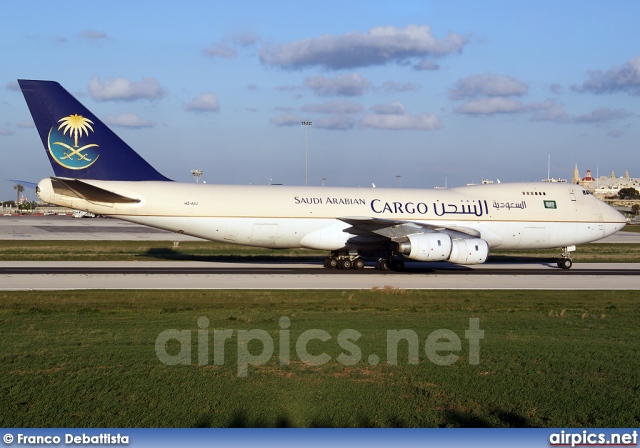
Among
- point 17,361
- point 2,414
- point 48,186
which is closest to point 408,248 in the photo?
point 48,186

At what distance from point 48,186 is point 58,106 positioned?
341 centimetres

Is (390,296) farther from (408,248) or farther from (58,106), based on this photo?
(58,106)

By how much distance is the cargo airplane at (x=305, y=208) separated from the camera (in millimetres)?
26516

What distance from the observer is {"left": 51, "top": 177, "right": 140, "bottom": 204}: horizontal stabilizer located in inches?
1008

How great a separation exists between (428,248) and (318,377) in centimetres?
1735

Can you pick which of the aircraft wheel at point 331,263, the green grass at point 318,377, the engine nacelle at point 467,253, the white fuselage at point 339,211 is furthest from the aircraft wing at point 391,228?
the green grass at point 318,377

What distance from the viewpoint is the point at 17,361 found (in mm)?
9969

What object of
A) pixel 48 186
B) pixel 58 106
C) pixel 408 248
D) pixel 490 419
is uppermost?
pixel 58 106

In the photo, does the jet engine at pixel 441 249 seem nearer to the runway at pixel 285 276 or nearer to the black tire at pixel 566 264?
the runway at pixel 285 276

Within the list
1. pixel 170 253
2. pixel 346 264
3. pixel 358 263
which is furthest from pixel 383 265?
pixel 170 253

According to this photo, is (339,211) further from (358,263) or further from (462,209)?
(462,209)

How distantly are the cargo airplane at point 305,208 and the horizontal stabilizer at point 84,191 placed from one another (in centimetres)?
4

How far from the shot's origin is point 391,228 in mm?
27984

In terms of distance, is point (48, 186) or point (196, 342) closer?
point (196, 342)
